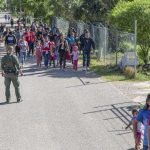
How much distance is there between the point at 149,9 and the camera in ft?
69.9

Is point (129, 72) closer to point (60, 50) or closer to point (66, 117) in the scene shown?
point (60, 50)

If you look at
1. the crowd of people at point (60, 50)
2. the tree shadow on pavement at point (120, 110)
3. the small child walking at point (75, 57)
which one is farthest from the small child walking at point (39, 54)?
the tree shadow on pavement at point (120, 110)

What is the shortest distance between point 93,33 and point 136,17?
7395 mm

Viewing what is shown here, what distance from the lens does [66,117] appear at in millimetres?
13844

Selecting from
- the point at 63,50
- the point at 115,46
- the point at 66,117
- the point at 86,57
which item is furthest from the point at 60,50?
the point at 66,117

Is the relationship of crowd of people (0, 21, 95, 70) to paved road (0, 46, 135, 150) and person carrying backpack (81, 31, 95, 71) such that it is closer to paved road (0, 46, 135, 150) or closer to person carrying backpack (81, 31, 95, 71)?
person carrying backpack (81, 31, 95, 71)

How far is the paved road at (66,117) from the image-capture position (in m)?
11.5

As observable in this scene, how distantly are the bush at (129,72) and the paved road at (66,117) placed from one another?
3.65ft

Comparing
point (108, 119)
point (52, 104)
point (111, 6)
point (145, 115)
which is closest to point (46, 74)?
point (52, 104)

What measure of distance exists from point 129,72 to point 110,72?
1.43m

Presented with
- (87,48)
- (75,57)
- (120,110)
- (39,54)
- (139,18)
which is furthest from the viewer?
(39,54)

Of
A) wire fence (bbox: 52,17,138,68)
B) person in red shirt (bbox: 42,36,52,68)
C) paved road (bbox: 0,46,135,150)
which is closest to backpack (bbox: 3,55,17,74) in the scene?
paved road (bbox: 0,46,135,150)

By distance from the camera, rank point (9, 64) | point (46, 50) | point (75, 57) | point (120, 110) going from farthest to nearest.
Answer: point (46, 50), point (75, 57), point (9, 64), point (120, 110)

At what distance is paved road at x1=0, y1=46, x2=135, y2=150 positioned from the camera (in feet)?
37.6
